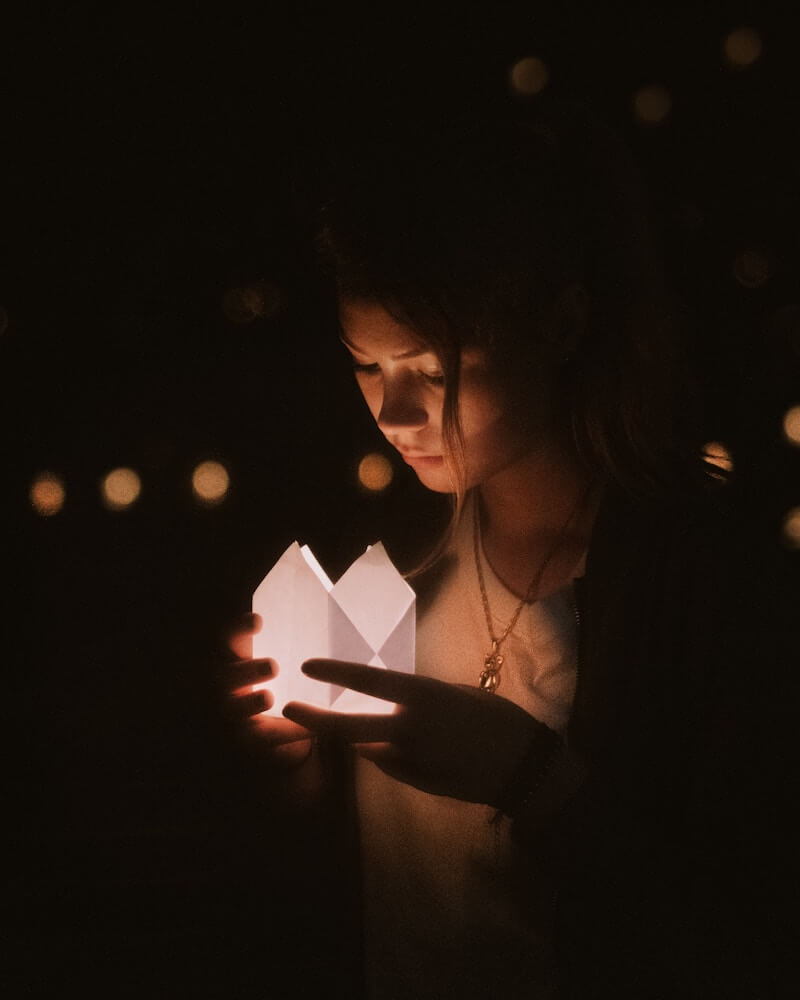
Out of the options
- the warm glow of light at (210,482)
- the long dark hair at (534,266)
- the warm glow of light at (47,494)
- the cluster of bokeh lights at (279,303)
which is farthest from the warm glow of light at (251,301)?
the long dark hair at (534,266)

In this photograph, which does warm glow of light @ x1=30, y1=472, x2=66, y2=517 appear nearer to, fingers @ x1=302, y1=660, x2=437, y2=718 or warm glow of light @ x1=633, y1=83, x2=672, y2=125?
fingers @ x1=302, y1=660, x2=437, y2=718

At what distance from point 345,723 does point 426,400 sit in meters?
0.52

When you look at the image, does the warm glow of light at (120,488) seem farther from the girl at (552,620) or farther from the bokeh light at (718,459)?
the bokeh light at (718,459)

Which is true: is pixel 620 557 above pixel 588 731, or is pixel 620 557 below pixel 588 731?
above

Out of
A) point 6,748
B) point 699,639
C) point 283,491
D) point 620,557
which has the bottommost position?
point 6,748

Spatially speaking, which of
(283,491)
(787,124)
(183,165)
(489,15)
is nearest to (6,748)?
(283,491)

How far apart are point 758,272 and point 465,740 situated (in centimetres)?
140

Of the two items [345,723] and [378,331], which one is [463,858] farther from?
[378,331]

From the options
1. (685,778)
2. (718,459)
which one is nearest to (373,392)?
(718,459)

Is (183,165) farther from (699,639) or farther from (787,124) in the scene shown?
(699,639)

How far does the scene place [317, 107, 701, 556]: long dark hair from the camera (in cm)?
126

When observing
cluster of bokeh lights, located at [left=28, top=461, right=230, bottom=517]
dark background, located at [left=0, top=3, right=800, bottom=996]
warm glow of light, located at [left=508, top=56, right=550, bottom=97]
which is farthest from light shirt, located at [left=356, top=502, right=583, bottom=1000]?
warm glow of light, located at [left=508, top=56, right=550, bottom=97]

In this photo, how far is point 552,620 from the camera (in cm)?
143

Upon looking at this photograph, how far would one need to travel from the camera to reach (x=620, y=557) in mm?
A: 1372
